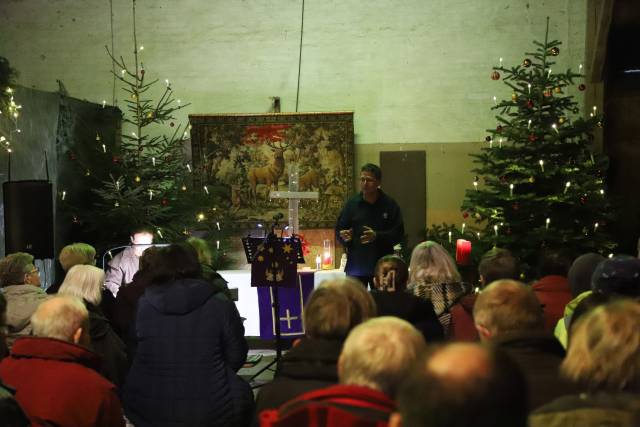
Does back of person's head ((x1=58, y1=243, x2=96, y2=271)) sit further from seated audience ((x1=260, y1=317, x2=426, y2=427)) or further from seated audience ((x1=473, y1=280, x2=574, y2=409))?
seated audience ((x1=260, y1=317, x2=426, y2=427))

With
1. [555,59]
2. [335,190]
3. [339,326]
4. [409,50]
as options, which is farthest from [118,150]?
[339,326]

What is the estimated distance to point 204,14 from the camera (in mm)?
11555

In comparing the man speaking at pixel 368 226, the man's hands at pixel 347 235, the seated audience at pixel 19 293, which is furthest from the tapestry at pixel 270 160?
the seated audience at pixel 19 293

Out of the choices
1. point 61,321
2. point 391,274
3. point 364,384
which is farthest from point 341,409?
point 391,274

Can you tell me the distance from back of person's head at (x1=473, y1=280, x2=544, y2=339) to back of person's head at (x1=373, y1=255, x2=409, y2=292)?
1.53m

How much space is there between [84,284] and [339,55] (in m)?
6.92

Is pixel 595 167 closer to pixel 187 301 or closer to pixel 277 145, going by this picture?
pixel 277 145

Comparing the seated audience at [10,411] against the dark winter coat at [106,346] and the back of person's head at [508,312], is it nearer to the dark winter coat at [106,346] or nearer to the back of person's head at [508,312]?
the back of person's head at [508,312]

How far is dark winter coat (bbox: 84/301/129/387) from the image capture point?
5059 millimetres

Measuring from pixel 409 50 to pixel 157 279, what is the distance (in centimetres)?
720

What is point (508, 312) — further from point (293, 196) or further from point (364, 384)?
point (293, 196)

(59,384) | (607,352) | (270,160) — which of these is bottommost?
(59,384)

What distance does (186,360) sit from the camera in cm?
459

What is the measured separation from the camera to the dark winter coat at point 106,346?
5.06m
